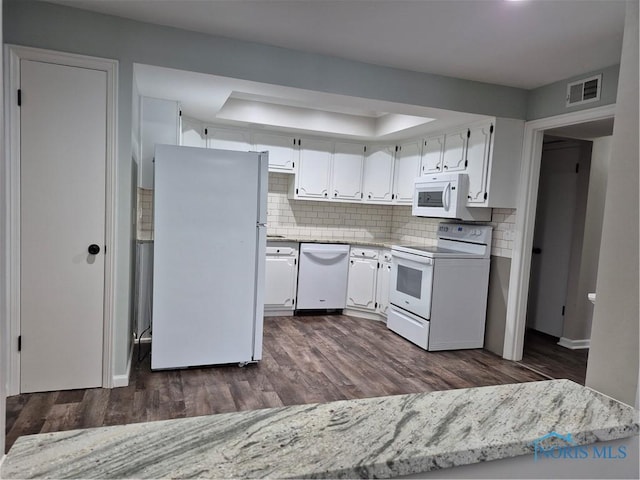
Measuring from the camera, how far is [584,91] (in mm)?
3316

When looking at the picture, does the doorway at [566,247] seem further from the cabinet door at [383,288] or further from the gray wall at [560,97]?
the cabinet door at [383,288]

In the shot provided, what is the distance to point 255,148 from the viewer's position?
16.3ft

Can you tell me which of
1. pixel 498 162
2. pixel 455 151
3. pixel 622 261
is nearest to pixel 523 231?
pixel 498 162

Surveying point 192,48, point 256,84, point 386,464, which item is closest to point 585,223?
point 256,84

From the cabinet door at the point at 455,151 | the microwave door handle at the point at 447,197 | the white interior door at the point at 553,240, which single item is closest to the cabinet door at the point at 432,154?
the cabinet door at the point at 455,151

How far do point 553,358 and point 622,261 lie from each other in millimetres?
3423

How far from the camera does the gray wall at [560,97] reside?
3.12m

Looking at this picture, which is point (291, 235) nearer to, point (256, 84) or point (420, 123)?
point (420, 123)

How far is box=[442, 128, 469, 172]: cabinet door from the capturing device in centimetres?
414

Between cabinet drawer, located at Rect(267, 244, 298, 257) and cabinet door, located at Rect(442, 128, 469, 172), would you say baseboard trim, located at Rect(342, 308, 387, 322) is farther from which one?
cabinet door, located at Rect(442, 128, 469, 172)

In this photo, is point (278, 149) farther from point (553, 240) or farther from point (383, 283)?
point (553, 240)

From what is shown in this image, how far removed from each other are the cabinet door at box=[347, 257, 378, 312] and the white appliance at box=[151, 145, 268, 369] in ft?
6.33

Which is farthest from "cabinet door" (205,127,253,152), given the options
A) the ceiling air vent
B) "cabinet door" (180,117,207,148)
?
the ceiling air vent

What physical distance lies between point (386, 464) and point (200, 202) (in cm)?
275
